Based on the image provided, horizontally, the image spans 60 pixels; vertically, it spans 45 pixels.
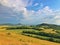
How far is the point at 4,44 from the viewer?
2119 cm

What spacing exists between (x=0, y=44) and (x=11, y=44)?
4.60 ft

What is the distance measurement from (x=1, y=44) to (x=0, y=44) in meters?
0.29

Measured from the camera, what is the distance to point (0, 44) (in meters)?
21.0

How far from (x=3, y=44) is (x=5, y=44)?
0.77 feet

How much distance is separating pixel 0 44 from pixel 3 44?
13.8 inches

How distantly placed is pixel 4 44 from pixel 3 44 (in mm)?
121

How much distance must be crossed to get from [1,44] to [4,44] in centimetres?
40

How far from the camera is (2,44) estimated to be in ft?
70.1

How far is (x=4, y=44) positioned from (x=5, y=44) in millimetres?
126

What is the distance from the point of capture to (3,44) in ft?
69.4

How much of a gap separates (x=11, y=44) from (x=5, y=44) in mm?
871

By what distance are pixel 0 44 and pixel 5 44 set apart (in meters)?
0.58
